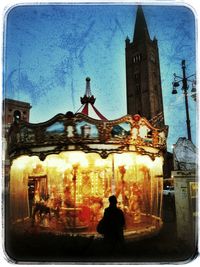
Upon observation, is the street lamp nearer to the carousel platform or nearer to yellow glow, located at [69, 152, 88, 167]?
the carousel platform

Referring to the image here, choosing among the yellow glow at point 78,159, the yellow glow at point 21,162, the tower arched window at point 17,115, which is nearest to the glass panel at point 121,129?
the yellow glow at point 78,159

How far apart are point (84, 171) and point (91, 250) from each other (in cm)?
229

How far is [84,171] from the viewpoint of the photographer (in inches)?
253

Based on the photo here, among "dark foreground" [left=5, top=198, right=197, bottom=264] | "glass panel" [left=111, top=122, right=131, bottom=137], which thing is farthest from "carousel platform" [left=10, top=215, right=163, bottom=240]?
"glass panel" [left=111, top=122, right=131, bottom=137]

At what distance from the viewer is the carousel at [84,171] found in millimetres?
5215

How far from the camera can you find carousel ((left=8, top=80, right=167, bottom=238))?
521cm

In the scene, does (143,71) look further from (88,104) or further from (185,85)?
(185,85)

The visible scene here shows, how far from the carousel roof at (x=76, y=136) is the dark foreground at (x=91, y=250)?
1576mm

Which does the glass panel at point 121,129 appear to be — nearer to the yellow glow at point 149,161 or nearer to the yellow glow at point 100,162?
the yellow glow at point 149,161

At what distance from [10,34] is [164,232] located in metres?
4.42

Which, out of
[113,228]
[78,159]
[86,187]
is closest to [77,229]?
[86,187]

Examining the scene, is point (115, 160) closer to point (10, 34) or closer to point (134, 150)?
point (134, 150)

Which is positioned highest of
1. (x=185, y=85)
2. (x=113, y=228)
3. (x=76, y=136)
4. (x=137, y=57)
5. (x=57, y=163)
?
(x=137, y=57)

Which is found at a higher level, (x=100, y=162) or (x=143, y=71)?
(x=143, y=71)
